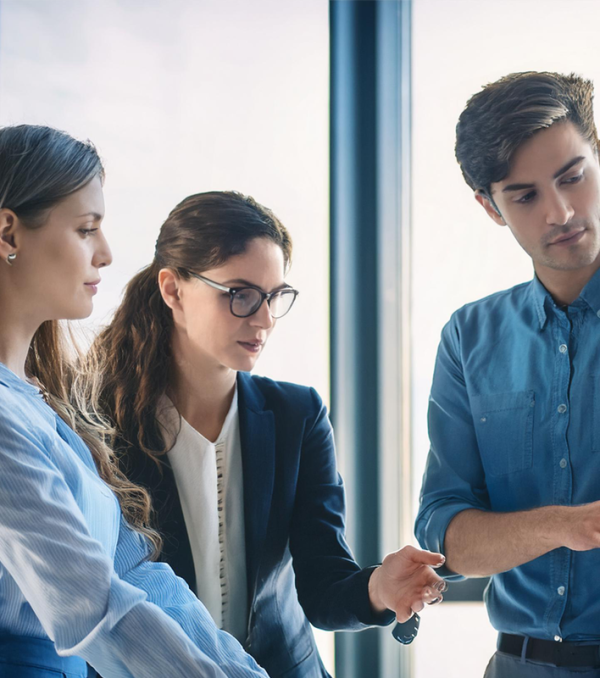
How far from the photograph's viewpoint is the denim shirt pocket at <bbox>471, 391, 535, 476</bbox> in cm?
157

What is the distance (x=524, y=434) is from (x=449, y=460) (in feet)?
0.63

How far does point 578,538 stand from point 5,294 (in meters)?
1.17

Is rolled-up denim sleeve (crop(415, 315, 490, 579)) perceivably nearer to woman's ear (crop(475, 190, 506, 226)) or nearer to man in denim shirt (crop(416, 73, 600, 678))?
man in denim shirt (crop(416, 73, 600, 678))

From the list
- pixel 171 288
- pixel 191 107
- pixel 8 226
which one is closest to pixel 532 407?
pixel 171 288

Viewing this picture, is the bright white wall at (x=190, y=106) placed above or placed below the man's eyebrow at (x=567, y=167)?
above

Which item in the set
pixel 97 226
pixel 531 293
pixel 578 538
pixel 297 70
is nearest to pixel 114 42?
pixel 297 70

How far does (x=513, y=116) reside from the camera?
157 cm

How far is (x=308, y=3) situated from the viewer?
254cm

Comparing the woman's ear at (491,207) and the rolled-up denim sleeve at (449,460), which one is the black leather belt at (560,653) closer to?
the rolled-up denim sleeve at (449,460)

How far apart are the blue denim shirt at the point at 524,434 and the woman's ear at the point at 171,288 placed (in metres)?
0.70

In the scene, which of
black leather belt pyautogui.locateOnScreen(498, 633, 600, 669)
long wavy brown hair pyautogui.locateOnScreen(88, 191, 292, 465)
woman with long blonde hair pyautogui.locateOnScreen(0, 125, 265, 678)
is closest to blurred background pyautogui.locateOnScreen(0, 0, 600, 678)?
long wavy brown hair pyautogui.locateOnScreen(88, 191, 292, 465)

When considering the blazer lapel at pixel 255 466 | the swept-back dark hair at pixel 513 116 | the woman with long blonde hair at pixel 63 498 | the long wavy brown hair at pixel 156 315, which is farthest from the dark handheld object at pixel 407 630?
the swept-back dark hair at pixel 513 116

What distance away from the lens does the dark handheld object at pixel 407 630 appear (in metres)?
1.46

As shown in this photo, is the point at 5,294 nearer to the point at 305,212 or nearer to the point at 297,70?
the point at 305,212
